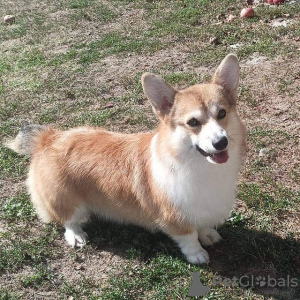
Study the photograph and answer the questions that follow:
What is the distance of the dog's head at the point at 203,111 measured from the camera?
3145 millimetres

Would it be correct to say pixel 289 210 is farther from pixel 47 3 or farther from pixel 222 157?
pixel 47 3

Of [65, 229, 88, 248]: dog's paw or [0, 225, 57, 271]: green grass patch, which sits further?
[65, 229, 88, 248]: dog's paw

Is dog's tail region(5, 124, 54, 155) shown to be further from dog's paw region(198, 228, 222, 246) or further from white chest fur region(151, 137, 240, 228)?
dog's paw region(198, 228, 222, 246)

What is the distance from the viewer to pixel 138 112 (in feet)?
18.8

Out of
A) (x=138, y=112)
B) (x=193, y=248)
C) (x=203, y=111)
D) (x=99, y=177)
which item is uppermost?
(x=203, y=111)

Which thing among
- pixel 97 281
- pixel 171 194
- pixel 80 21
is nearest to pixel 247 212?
pixel 171 194

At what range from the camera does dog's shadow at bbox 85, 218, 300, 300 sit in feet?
11.2

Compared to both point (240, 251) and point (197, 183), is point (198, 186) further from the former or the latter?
point (240, 251)

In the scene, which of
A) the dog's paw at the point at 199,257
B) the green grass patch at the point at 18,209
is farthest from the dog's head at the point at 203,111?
the green grass patch at the point at 18,209

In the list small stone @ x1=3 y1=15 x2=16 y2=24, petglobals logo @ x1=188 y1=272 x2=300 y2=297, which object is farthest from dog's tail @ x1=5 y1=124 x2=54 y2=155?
small stone @ x1=3 y1=15 x2=16 y2=24

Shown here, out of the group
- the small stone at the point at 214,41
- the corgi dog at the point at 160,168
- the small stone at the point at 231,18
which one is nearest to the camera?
the corgi dog at the point at 160,168

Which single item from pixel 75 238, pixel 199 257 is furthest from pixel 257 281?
pixel 75 238

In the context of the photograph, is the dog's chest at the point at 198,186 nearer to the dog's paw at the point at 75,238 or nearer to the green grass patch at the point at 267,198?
the green grass patch at the point at 267,198

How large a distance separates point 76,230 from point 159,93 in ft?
4.97
